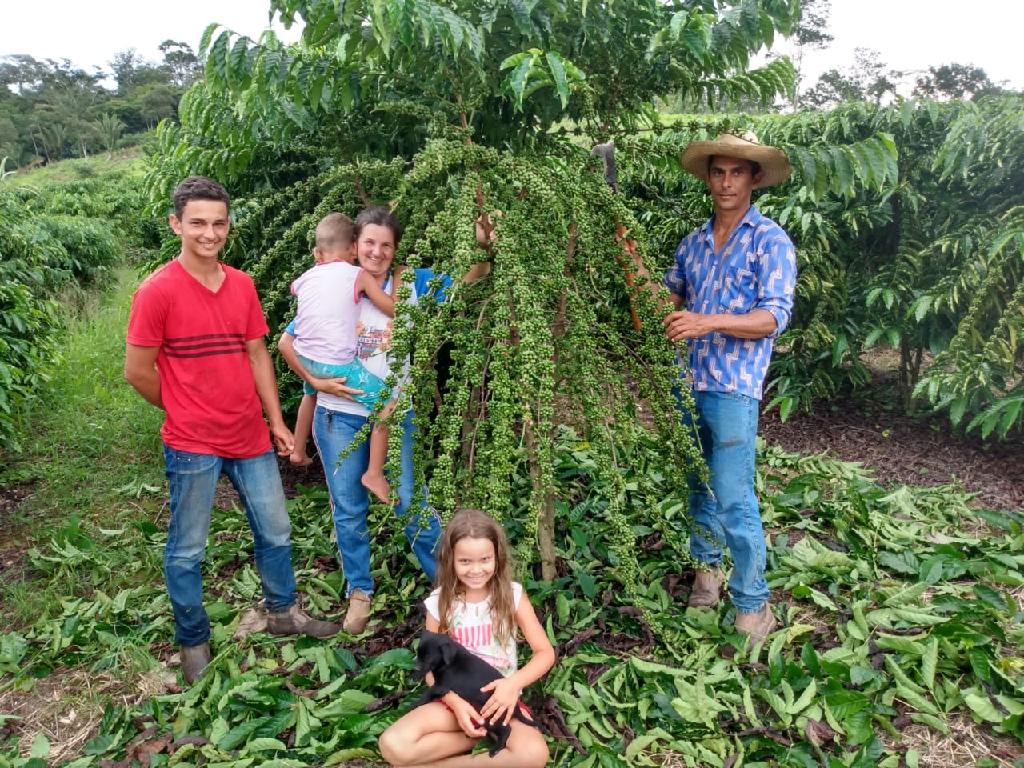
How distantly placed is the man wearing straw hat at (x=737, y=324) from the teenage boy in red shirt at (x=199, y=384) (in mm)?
1622

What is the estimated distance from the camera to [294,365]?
290cm

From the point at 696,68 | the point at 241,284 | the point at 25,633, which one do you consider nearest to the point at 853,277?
the point at 696,68

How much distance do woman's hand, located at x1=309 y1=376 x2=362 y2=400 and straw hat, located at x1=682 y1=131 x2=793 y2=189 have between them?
157 cm

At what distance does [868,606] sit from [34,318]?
17.6ft

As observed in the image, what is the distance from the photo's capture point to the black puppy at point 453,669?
6.98ft

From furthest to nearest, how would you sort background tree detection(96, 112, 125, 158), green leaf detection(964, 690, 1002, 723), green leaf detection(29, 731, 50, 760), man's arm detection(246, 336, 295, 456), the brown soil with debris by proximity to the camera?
background tree detection(96, 112, 125, 158)
the brown soil with debris
man's arm detection(246, 336, 295, 456)
green leaf detection(29, 731, 50, 760)
green leaf detection(964, 690, 1002, 723)

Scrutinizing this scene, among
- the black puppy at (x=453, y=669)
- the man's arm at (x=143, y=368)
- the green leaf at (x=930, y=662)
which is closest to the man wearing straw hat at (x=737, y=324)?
the green leaf at (x=930, y=662)

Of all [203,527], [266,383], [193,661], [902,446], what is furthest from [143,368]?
[902,446]

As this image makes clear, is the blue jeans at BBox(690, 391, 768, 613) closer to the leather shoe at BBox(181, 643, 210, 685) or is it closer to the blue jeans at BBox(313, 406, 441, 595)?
the blue jeans at BBox(313, 406, 441, 595)

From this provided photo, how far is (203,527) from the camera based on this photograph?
2.69 meters

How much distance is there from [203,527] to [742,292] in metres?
2.21

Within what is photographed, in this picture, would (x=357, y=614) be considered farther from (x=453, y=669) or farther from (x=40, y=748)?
(x=40, y=748)

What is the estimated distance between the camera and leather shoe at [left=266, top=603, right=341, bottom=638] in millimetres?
2980

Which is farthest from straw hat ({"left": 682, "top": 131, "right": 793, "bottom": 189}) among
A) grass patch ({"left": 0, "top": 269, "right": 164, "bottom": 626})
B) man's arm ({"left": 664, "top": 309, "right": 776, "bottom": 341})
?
grass patch ({"left": 0, "top": 269, "right": 164, "bottom": 626})
